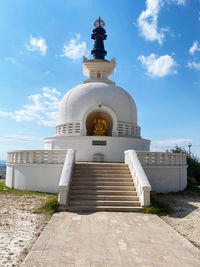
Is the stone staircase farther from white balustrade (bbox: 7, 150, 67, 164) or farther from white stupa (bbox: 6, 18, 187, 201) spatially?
white balustrade (bbox: 7, 150, 67, 164)

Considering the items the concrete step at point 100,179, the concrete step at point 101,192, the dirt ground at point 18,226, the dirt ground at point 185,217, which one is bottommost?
the dirt ground at point 185,217

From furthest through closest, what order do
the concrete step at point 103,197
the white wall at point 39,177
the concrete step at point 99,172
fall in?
the white wall at point 39,177
the concrete step at point 99,172
the concrete step at point 103,197

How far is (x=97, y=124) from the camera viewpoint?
58.6ft

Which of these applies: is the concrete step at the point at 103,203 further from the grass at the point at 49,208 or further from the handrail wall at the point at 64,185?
the grass at the point at 49,208

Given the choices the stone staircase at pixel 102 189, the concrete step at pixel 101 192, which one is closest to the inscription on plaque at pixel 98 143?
the stone staircase at pixel 102 189

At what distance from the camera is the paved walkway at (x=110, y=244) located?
14.5 ft

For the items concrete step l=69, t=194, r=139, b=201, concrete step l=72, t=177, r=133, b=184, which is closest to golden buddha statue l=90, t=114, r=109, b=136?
concrete step l=72, t=177, r=133, b=184

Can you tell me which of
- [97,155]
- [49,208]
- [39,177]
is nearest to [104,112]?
[97,155]

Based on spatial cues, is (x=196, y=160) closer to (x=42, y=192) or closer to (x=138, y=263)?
(x=42, y=192)

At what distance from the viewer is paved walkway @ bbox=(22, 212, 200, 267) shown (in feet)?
14.5

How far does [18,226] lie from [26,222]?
39 centimetres

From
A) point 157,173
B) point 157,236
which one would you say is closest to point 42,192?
point 157,173

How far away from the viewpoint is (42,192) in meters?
11.4

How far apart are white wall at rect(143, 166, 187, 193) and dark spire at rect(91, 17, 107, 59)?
1714 cm
